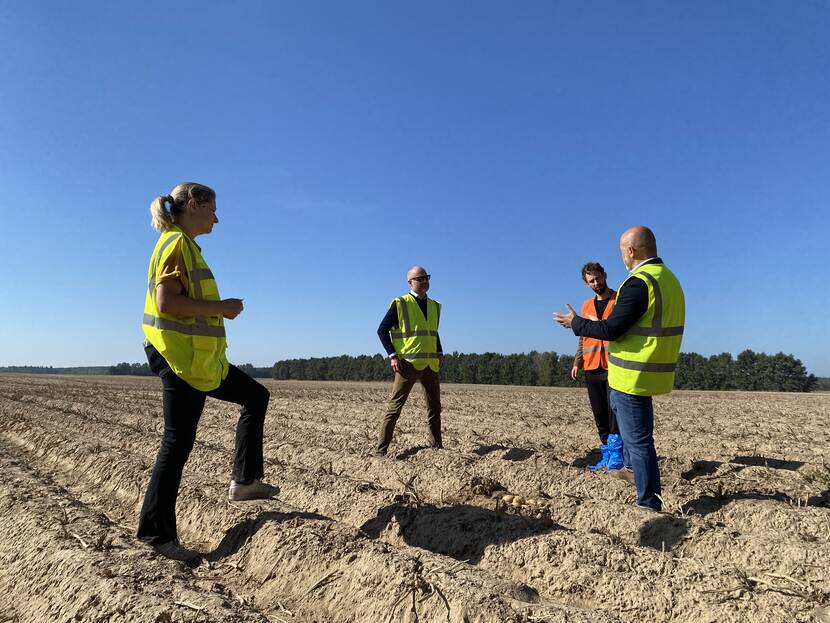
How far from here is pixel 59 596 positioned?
257 centimetres

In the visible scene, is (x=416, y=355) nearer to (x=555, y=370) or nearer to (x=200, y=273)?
(x=200, y=273)

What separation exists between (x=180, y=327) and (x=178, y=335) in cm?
5

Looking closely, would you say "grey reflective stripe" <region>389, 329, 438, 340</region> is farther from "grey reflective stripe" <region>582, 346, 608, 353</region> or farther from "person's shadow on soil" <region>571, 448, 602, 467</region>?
"person's shadow on soil" <region>571, 448, 602, 467</region>

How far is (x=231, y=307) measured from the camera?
3010mm

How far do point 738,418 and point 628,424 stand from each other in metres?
10.0

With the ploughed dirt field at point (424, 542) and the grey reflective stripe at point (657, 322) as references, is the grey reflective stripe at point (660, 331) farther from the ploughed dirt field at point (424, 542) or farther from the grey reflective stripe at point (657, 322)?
Result: the ploughed dirt field at point (424, 542)

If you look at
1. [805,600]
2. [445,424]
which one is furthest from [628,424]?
[445,424]

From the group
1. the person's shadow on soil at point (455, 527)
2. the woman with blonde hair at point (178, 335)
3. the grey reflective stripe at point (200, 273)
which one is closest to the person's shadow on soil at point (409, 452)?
the person's shadow on soil at point (455, 527)

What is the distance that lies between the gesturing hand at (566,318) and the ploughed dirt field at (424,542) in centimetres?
137

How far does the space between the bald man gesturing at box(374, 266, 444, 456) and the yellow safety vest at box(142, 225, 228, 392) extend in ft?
9.77

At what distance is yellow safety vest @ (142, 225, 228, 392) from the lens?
114 inches

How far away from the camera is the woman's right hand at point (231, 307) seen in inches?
118

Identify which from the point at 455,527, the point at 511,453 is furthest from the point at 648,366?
the point at 511,453

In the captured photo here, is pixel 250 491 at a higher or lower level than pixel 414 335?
lower
